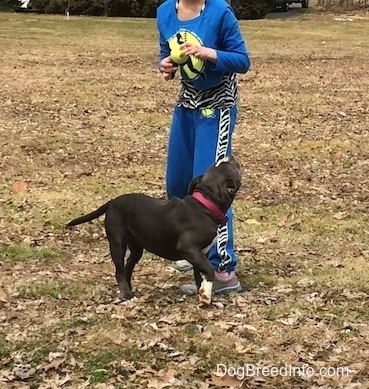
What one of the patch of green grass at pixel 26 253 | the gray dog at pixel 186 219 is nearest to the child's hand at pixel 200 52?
the gray dog at pixel 186 219

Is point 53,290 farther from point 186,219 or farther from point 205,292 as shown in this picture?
point 186,219

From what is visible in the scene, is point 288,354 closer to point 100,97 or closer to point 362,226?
point 362,226

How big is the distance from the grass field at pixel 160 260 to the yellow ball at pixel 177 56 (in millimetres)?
1431

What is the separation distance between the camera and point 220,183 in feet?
15.2

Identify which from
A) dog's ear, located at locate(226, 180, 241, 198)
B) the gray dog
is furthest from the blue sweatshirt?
dog's ear, located at locate(226, 180, 241, 198)

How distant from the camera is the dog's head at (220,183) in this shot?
15.2 feet

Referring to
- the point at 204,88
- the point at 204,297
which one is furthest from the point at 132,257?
the point at 204,88

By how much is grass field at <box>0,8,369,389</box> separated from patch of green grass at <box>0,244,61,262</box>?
0.7 inches

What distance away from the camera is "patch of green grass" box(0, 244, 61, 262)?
236 inches

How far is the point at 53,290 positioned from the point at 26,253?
869 mm

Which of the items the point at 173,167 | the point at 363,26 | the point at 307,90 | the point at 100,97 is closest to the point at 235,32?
the point at 173,167

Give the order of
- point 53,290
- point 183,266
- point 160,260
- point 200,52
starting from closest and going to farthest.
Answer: point 200,52 < point 53,290 < point 183,266 < point 160,260

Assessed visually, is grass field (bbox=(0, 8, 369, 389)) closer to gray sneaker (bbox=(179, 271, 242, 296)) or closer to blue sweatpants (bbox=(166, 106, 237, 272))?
gray sneaker (bbox=(179, 271, 242, 296))

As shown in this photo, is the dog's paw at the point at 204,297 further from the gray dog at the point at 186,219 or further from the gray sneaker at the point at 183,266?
the gray sneaker at the point at 183,266
